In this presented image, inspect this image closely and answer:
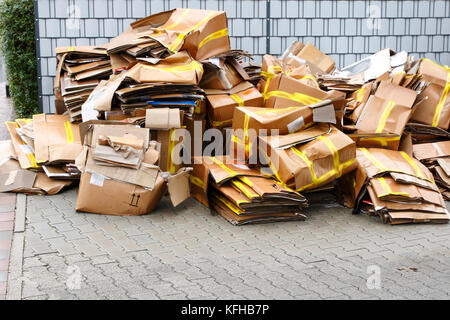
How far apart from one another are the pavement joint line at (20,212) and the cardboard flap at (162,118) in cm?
146

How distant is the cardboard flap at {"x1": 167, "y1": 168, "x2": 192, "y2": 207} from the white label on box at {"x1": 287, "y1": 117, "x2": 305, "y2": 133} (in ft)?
3.57

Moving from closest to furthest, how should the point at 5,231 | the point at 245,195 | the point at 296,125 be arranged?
the point at 5,231 → the point at 245,195 → the point at 296,125

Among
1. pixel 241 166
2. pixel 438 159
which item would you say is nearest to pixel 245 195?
pixel 241 166

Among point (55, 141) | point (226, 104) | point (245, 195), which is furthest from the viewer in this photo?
point (226, 104)

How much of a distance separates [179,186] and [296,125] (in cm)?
132

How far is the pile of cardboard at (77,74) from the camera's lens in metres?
6.70

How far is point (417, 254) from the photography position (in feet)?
15.8

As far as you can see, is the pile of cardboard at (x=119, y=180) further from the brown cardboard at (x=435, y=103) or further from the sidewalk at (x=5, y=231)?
the brown cardboard at (x=435, y=103)

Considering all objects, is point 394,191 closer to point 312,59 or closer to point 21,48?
point 312,59

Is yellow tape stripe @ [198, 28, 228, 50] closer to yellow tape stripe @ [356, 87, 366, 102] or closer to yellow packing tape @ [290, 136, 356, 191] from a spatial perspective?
yellow tape stripe @ [356, 87, 366, 102]

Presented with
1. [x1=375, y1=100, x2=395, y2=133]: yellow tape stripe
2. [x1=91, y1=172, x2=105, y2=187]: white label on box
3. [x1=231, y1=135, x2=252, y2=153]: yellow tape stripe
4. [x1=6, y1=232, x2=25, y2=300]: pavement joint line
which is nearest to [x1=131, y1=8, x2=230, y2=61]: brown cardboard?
[x1=231, y1=135, x2=252, y2=153]: yellow tape stripe

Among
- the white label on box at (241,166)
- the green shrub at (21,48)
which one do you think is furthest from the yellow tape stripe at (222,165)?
the green shrub at (21,48)

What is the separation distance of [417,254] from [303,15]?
202 inches

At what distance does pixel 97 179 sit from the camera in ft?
18.0
